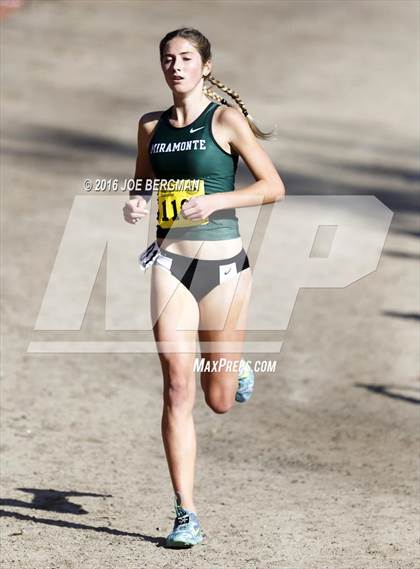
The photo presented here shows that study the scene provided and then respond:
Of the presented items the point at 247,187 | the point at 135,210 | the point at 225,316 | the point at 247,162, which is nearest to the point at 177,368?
the point at 225,316

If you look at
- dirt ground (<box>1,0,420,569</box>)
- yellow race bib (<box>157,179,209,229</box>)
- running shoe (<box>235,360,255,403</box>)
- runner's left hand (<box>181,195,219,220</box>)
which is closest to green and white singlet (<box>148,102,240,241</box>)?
yellow race bib (<box>157,179,209,229</box>)

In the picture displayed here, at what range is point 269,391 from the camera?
11125mm

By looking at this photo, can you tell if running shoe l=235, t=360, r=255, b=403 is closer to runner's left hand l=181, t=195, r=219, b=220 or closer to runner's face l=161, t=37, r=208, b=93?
runner's left hand l=181, t=195, r=219, b=220

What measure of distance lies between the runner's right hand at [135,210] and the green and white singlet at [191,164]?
0.10 meters

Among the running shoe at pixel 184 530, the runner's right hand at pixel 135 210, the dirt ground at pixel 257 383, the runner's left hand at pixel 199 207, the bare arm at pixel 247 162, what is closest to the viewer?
the runner's left hand at pixel 199 207

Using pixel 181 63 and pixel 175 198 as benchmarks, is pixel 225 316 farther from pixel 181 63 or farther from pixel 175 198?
pixel 181 63

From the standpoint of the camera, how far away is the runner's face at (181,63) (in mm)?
6875

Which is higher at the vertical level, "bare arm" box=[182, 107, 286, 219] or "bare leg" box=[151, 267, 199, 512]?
"bare arm" box=[182, 107, 286, 219]

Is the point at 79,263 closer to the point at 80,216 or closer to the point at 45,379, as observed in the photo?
the point at 80,216

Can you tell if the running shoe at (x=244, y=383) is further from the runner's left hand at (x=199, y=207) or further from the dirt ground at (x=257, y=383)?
the runner's left hand at (x=199, y=207)

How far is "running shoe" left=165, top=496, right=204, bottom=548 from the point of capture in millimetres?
7180

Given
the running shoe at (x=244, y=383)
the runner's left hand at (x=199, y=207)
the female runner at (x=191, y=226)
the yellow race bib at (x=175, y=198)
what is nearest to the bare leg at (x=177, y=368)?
the female runner at (x=191, y=226)

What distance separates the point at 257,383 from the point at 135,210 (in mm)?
4645

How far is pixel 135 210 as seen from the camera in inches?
274
